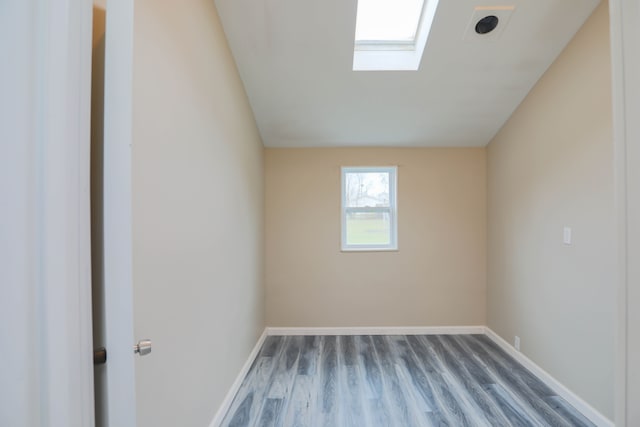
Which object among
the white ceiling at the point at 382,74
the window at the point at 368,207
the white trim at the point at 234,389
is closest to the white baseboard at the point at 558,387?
the window at the point at 368,207

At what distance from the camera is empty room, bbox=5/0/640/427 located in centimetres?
57

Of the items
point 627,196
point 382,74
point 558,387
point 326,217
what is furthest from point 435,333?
point 627,196

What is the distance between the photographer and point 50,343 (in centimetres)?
52

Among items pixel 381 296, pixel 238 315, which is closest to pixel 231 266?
pixel 238 315

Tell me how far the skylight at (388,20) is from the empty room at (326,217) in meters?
0.02

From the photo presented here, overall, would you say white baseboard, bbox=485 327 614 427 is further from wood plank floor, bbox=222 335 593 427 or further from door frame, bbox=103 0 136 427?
door frame, bbox=103 0 136 427

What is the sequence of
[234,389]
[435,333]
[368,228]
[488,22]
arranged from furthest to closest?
[368,228], [435,333], [234,389], [488,22]

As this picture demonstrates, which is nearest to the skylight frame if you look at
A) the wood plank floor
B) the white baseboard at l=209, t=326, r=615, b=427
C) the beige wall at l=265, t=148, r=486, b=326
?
the beige wall at l=265, t=148, r=486, b=326

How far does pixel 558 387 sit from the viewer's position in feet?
7.19

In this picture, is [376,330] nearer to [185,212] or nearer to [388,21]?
[185,212]

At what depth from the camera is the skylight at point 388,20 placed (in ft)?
7.11

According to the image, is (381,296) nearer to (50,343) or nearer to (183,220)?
(183,220)

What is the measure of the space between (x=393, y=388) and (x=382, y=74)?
2548 millimetres

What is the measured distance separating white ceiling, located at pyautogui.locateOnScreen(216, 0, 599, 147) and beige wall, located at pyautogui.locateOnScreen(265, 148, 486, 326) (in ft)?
0.72
